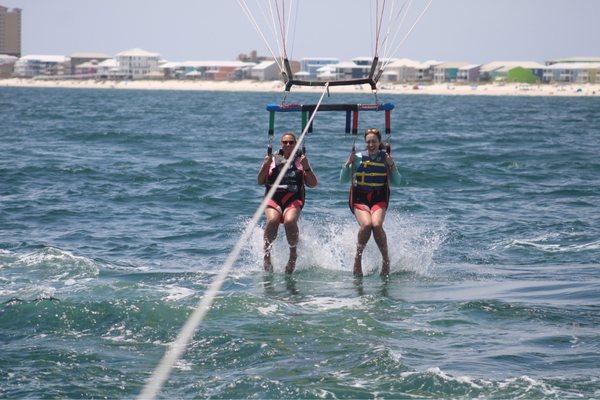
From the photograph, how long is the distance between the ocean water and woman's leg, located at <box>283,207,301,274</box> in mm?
257

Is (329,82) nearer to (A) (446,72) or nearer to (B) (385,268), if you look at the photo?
(B) (385,268)

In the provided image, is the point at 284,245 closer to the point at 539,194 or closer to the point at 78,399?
the point at 78,399

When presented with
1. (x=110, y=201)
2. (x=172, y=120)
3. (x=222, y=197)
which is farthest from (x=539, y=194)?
(x=172, y=120)

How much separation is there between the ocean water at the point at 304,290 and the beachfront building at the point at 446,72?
159m

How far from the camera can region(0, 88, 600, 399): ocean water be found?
7.69 m

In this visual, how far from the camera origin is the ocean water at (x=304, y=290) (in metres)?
7.69

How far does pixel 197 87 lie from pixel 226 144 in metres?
141

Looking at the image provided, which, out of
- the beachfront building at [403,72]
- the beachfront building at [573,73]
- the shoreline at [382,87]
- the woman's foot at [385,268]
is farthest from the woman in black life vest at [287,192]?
the beachfront building at [403,72]

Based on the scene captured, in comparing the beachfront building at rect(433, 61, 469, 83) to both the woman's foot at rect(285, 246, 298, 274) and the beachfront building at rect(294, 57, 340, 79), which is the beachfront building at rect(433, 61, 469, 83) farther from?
the woman's foot at rect(285, 246, 298, 274)

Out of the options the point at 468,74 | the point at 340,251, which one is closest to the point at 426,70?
the point at 468,74

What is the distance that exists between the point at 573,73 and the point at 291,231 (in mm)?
162825

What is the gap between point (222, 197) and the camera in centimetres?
1906

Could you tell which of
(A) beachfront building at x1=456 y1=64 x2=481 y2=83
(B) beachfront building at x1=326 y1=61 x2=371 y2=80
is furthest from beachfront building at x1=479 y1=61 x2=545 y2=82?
(B) beachfront building at x1=326 y1=61 x2=371 y2=80

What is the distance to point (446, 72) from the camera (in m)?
182
